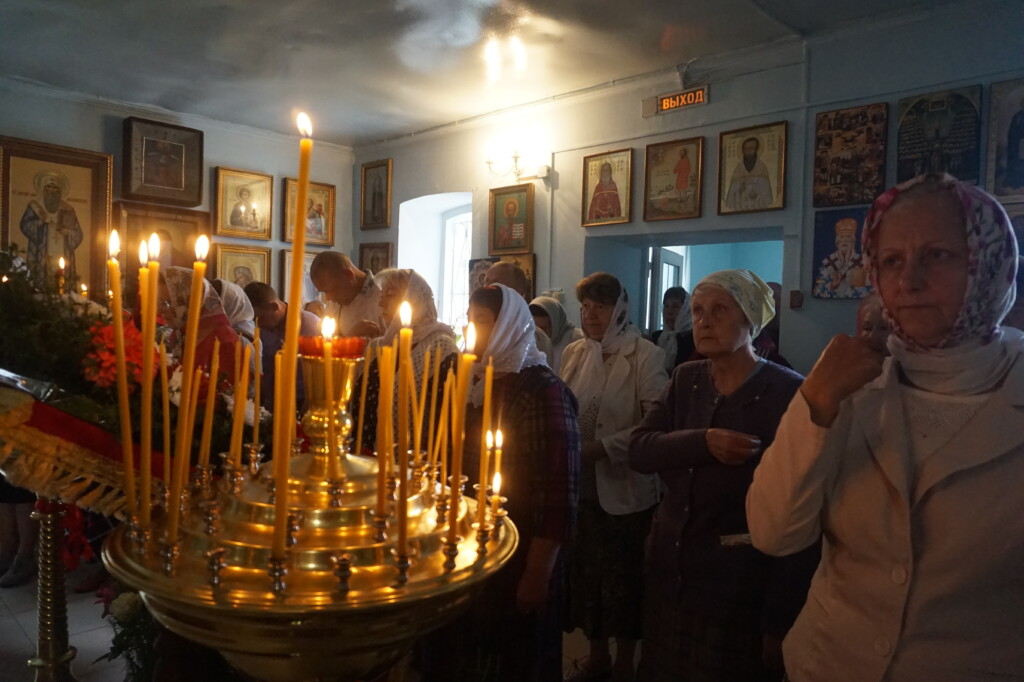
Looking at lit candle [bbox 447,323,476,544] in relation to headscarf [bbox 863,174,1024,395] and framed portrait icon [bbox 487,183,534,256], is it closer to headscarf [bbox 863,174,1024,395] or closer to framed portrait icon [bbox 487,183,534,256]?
headscarf [bbox 863,174,1024,395]

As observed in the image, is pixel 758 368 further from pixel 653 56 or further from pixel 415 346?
pixel 653 56

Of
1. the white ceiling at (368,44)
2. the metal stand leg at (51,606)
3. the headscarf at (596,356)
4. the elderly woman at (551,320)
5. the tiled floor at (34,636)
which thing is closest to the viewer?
the metal stand leg at (51,606)

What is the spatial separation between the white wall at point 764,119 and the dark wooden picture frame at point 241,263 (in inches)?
109

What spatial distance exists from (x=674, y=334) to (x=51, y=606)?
4445 millimetres

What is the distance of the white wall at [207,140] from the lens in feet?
22.2

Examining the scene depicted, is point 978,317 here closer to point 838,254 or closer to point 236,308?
point 236,308

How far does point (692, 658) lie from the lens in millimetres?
1905

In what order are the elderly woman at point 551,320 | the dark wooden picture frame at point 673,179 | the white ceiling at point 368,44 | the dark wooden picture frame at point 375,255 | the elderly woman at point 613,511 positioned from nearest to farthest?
1. the elderly woman at point 613,511
2. the elderly woman at point 551,320
3. the white ceiling at point 368,44
4. the dark wooden picture frame at point 673,179
5. the dark wooden picture frame at point 375,255

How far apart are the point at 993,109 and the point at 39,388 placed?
5430 mm

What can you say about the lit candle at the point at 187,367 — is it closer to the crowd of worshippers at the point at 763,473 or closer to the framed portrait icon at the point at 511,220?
the crowd of worshippers at the point at 763,473

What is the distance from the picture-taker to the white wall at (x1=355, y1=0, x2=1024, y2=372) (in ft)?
14.8

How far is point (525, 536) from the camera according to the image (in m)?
1.92

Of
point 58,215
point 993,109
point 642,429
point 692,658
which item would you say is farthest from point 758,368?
point 58,215

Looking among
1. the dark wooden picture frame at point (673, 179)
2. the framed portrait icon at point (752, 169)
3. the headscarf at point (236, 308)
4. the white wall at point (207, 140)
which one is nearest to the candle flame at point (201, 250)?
the headscarf at point (236, 308)
